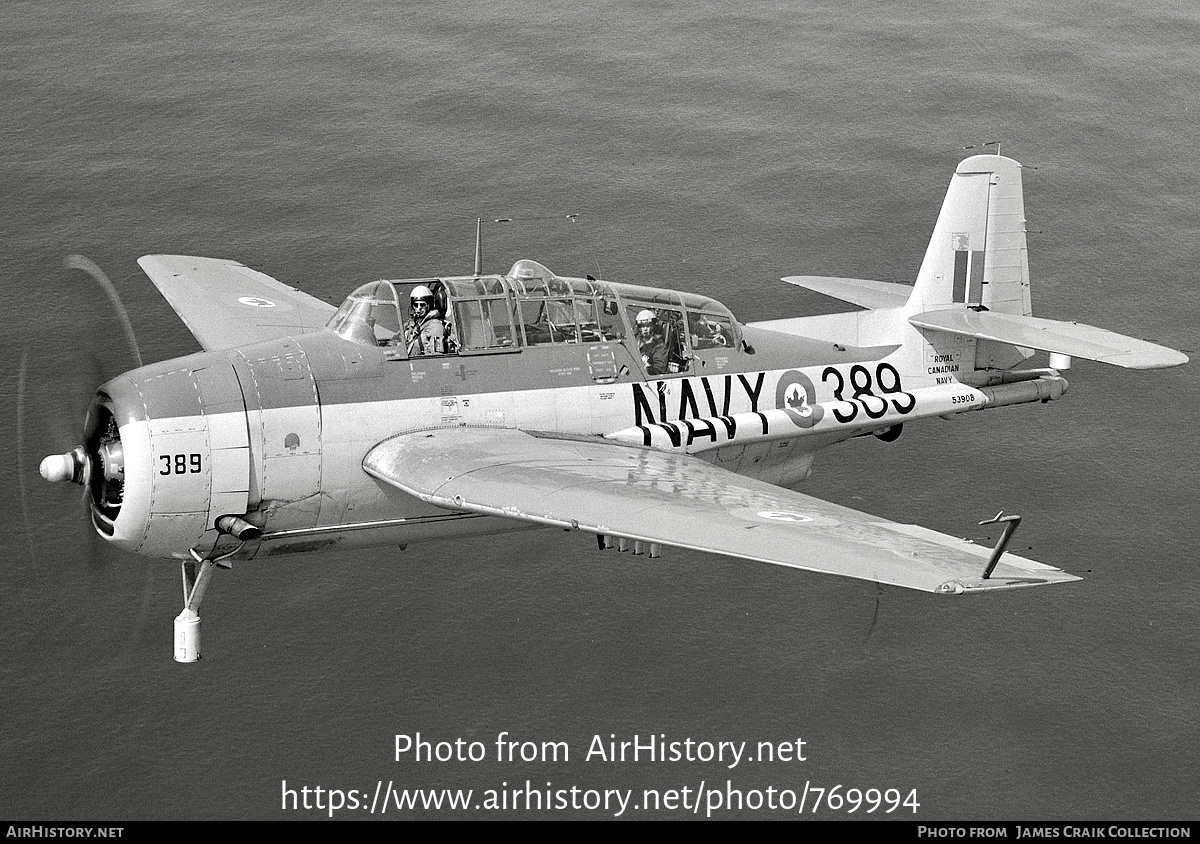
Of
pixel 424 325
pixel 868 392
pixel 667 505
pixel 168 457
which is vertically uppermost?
pixel 424 325

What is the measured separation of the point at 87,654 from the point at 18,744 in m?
1.61

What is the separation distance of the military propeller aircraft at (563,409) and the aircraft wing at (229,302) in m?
0.06

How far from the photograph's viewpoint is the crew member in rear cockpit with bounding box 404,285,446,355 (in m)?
A: 19.6

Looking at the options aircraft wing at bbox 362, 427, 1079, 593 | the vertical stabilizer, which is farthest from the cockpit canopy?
the vertical stabilizer

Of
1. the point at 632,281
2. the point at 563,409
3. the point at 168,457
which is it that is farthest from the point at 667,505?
the point at 632,281

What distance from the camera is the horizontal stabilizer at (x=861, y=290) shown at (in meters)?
23.9

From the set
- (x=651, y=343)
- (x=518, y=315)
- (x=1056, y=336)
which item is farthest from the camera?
(x=1056, y=336)

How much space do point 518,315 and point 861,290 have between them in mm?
6639

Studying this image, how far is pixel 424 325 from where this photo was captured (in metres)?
19.6

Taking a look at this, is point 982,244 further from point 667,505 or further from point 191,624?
point 191,624

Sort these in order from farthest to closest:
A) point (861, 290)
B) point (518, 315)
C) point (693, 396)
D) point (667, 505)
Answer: point (861, 290), point (693, 396), point (518, 315), point (667, 505)

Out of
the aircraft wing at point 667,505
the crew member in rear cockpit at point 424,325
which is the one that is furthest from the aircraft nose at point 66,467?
the crew member in rear cockpit at point 424,325

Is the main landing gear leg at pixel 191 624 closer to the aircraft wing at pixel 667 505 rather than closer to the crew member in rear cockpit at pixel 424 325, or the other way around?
the aircraft wing at pixel 667 505

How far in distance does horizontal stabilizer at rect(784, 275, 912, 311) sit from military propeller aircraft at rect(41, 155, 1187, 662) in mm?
110
